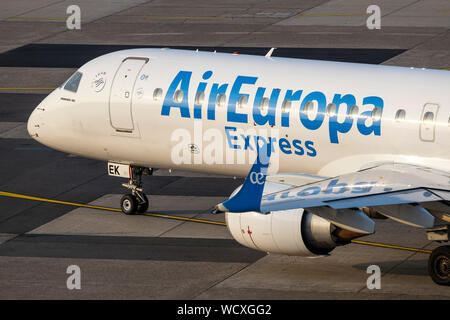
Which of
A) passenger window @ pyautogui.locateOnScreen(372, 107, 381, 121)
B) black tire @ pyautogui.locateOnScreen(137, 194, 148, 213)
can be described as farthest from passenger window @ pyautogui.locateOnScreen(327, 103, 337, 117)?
black tire @ pyautogui.locateOnScreen(137, 194, 148, 213)

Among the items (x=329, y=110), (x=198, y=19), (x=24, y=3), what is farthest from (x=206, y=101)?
(x=24, y=3)

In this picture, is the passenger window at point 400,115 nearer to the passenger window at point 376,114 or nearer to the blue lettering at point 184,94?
the passenger window at point 376,114

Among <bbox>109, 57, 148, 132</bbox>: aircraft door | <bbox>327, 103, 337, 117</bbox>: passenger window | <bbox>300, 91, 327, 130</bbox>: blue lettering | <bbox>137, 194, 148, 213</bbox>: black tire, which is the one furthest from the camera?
<bbox>137, 194, 148, 213</bbox>: black tire

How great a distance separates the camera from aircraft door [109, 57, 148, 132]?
107ft

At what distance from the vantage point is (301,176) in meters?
28.2

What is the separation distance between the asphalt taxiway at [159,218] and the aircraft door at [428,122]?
11.9 ft

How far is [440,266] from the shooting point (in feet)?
88.9

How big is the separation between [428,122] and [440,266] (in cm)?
381

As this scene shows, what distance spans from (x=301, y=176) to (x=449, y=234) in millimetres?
4139

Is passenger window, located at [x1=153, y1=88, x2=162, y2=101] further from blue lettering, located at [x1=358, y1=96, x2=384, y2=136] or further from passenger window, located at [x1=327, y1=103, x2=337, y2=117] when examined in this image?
blue lettering, located at [x1=358, y1=96, x2=384, y2=136]

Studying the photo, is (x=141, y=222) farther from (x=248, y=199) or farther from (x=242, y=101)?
(x=248, y=199)

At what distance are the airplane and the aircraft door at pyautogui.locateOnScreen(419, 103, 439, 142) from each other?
3 centimetres

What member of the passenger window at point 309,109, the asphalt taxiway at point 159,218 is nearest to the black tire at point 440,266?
the asphalt taxiway at point 159,218

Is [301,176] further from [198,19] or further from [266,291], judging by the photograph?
[198,19]
